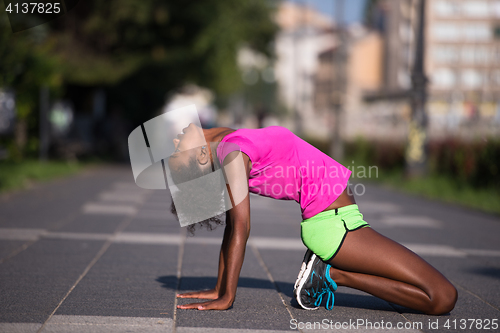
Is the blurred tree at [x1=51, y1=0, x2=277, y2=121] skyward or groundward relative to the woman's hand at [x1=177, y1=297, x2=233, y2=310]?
skyward

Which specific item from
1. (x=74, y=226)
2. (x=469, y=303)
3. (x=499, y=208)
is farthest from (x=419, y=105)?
(x=469, y=303)

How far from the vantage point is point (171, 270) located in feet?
18.3

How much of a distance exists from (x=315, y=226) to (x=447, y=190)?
37.3 feet

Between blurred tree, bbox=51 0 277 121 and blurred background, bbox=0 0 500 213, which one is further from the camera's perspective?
blurred tree, bbox=51 0 277 121

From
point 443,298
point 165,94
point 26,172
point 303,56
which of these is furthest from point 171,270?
point 303,56

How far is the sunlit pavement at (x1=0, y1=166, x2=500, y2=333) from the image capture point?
3889mm

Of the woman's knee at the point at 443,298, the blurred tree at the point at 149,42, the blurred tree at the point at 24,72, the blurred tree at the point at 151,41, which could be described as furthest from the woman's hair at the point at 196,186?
the blurred tree at the point at 151,41

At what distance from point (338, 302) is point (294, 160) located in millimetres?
1296

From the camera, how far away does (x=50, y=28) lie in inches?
814

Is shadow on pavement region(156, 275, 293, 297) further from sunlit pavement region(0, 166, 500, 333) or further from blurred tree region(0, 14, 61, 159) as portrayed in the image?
blurred tree region(0, 14, 61, 159)

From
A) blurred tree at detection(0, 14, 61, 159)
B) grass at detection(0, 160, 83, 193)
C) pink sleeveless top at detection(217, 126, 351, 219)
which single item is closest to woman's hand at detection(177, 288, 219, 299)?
pink sleeveless top at detection(217, 126, 351, 219)

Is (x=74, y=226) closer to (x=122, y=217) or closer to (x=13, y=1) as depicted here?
(x=122, y=217)

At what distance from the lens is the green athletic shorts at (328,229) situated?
12.9 ft

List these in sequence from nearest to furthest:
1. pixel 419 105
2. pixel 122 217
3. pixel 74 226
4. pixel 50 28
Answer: pixel 74 226, pixel 122 217, pixel 419 105, pixel 50 28
